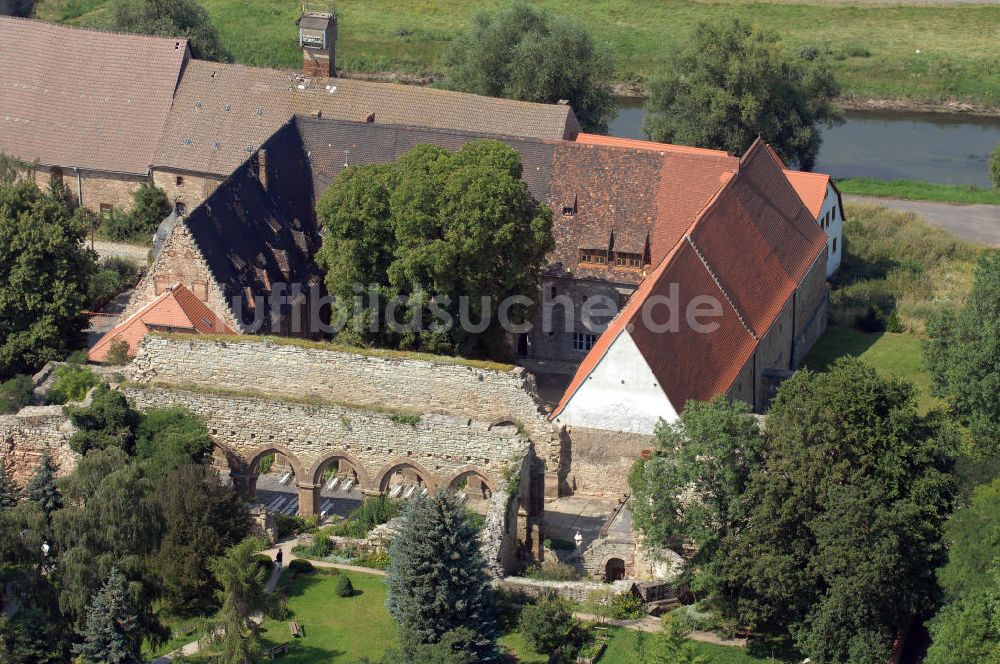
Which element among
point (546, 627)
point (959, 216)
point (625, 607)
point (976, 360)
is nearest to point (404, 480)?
point (625, 607)

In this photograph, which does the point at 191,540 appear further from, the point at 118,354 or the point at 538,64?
the point at 538,64

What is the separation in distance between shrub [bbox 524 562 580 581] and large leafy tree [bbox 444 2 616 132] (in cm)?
3609

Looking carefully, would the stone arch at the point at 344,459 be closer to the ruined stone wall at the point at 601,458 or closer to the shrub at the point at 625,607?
the ruined stone wall at the point at 601,458

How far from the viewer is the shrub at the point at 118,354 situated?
2239 inches

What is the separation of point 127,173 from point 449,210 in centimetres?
2172

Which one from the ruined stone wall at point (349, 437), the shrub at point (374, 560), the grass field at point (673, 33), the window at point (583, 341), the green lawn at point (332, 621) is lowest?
the green lawn at point (332, 621)

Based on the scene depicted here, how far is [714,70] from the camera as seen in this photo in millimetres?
80250

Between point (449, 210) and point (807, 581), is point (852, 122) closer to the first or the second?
point (449, 210)

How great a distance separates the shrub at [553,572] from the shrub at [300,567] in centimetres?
546

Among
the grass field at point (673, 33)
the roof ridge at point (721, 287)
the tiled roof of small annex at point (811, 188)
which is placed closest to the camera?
the roof ridge at point (721, 287)

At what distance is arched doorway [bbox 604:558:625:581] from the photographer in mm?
48531

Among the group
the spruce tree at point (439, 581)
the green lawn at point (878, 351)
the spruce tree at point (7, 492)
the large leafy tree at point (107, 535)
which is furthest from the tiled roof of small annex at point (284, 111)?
the spruce tree at point (439, 581)

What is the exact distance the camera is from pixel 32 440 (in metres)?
53.4

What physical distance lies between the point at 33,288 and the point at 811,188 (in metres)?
27.9
